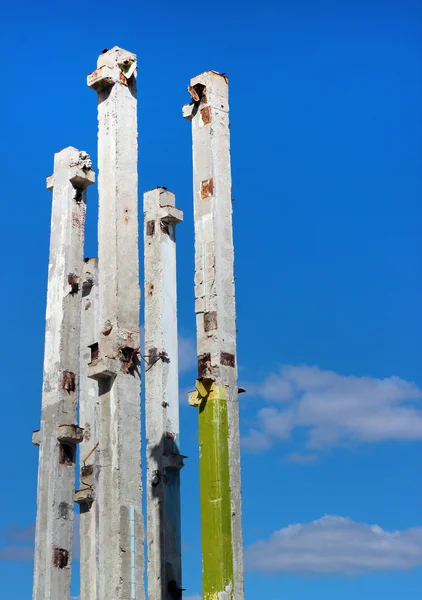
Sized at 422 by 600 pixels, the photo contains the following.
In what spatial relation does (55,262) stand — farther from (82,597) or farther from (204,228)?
(82,597)

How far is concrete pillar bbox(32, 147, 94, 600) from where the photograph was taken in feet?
47.1

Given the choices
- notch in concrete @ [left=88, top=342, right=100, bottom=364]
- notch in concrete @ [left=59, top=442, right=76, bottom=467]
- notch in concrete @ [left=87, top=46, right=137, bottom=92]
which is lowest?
notch in concrete @ [left=59, top=442, right=76, bottom=467]

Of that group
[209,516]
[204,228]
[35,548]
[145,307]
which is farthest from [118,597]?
[145,307]

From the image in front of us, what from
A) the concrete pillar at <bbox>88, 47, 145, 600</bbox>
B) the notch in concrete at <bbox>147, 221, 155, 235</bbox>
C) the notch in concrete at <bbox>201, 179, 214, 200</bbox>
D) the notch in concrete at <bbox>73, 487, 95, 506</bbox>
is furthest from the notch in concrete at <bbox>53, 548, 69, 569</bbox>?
the notch in concrete at <bbox>147, 221, 155, 235</bbox>

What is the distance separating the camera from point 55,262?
16.1 meters

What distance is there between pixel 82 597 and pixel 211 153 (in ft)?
25.4

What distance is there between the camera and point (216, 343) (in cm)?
1327

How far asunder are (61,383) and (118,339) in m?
1.91

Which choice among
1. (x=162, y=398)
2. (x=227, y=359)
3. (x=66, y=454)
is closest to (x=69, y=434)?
(x=66, y=454)

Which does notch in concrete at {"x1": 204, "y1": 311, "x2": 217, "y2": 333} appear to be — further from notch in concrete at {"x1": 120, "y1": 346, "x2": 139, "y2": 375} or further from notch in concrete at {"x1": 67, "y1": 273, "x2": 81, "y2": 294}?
notch in concrete at {"x1": 67, "y1": 273, "x2": 81, "y2": 294}

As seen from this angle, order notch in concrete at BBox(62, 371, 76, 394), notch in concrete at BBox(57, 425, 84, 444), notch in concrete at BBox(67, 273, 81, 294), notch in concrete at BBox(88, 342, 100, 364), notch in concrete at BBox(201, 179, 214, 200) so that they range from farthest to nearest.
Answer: notch in concrete at BBox(67, 273, 81, 294) < notch in concrete at BBox(62, 371, 76, 394) < notch in concrete at BBox(57, 425, 84, 444) < notch in concrete at BBox(201, 179, 214, 200) < notch in concrete at BBox(88, 342, 100, 364)

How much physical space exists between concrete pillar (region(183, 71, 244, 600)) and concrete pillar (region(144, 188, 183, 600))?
129 inches

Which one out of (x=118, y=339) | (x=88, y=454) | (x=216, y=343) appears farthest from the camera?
(x=88, y=454)

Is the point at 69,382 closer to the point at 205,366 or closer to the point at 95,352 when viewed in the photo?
the point at 95,352
